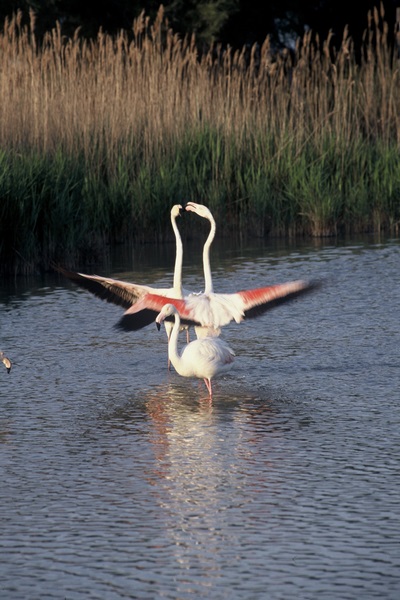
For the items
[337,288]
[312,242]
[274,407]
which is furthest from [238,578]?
[312,242]

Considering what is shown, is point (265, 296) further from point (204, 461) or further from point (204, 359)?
point (204, 461)

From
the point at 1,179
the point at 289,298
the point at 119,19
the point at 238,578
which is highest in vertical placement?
the point at 119,19

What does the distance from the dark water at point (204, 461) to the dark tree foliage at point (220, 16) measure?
38.8ft

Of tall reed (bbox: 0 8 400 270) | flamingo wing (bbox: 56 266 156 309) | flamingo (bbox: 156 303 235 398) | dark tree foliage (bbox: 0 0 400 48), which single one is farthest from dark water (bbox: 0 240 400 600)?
dark tree foliage (bbox: 0 0 400 48)

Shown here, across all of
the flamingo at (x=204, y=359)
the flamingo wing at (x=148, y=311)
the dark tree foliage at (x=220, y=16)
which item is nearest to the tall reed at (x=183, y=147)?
the flamingo wing at (x=148, y=311)

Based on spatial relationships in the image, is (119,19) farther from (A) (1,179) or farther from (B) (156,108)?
(A) (1,179)

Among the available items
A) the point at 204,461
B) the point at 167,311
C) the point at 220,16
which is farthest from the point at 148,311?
the point at 220,16

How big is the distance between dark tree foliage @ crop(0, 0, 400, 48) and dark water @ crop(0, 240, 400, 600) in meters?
11.8

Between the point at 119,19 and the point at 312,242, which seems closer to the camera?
the point at 312,242

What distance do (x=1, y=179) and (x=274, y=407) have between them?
5.18 meters

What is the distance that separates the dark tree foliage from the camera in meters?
21.8

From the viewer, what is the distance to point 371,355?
7.09 metres

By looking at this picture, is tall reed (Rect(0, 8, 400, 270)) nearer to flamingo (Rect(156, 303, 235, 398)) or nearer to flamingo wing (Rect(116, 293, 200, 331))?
flamingo wing (Rect(116, 293, 200, 331))

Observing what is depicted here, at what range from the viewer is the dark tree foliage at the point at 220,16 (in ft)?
71.5
